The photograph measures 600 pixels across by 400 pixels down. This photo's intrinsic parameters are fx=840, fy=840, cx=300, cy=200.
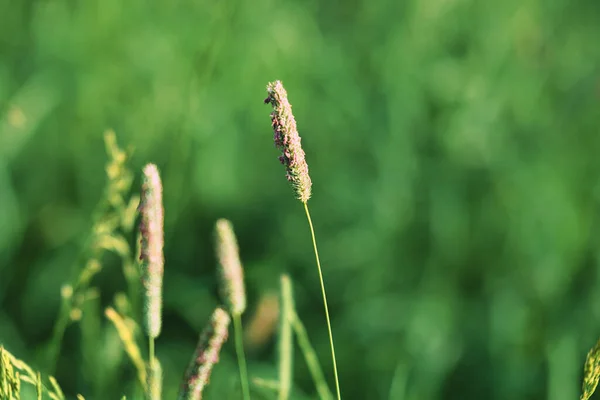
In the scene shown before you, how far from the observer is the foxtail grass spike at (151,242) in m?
1.09

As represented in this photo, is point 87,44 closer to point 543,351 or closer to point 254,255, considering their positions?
point 254,255

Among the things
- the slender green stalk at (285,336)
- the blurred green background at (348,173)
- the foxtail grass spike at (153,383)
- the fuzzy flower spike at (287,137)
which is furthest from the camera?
the blurred green background at (348,173)

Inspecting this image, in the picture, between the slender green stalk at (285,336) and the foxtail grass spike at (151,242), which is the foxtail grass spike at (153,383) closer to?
the foxtail grass spike at (151,242)

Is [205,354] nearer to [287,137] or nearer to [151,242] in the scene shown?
[151,242]

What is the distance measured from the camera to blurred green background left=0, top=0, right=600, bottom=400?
2.52m

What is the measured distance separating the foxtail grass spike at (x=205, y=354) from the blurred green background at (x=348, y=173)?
1.01m

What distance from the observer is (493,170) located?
2.93 m

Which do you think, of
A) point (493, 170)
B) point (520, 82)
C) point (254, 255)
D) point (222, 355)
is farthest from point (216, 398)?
→ point (520, 82)

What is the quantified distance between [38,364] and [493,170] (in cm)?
172

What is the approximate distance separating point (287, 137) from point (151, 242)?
0.76 feet

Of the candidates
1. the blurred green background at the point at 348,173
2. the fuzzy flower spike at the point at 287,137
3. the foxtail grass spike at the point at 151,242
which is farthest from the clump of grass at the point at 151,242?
the blurred green background at the point at 348,173

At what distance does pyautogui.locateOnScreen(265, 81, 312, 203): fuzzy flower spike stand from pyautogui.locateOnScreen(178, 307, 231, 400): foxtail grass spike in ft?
0.64

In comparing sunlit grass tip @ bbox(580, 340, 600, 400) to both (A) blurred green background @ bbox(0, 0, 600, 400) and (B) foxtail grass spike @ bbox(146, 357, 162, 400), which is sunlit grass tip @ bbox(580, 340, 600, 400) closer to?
(B) foxtail grass spike @ bbox(146, 357, 162, 400)

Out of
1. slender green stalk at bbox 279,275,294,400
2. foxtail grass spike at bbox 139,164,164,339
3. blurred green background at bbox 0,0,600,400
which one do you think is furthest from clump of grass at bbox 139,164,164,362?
blurred green background at bbox 0,0,600,400
